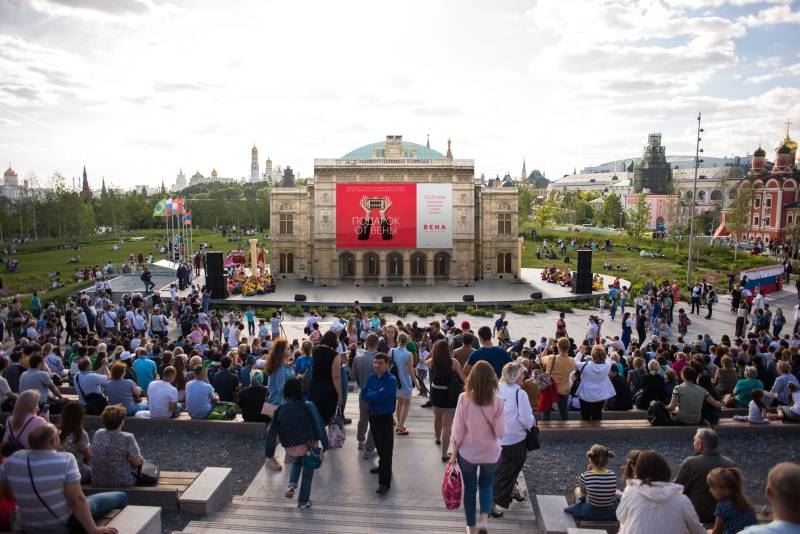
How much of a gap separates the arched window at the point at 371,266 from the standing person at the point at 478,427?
127ft

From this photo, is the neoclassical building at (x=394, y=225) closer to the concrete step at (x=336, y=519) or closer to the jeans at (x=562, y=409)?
the jeans at (x=562, y=409)

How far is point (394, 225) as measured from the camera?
4259 cm

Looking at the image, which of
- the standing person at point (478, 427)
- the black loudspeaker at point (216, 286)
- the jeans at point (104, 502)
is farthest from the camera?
the black loudspeaker at point (216, 286)

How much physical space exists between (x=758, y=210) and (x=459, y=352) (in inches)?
2849

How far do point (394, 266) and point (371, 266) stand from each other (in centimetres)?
173

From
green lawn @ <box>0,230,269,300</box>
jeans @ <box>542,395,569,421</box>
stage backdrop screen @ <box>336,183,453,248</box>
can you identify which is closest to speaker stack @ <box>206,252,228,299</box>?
green lawn @ <box>0,230,269,300</box>

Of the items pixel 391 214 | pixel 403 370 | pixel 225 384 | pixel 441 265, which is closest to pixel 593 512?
pixel 403 370

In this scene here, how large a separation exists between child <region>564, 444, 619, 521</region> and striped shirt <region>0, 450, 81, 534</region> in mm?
4900

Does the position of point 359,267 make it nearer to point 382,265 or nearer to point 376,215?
point 382,265

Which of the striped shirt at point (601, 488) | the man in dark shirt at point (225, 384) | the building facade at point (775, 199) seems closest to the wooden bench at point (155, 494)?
the man in dark shirt at point (225, 384)

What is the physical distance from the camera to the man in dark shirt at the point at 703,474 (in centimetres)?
617

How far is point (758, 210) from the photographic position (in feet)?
229

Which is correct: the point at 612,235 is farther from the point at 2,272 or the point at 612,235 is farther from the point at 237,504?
the point at 237,504

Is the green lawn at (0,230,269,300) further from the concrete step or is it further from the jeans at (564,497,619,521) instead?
the jeans at (564,497,619,521)
